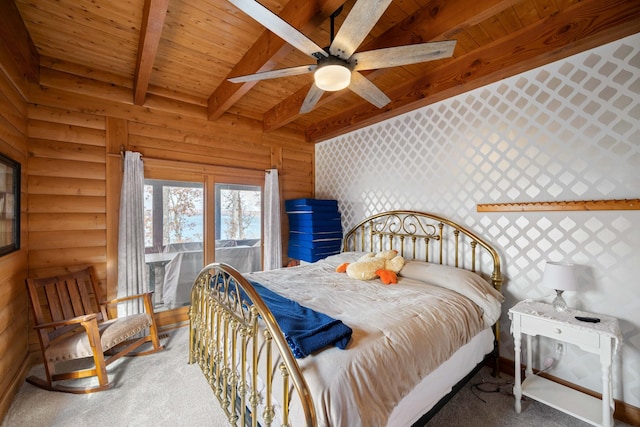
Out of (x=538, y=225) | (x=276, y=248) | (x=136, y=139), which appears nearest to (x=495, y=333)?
(x=538, y=225)

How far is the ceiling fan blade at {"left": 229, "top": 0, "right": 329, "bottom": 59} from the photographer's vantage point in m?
1.25

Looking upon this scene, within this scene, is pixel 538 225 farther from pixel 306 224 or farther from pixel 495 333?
pixel 306 224

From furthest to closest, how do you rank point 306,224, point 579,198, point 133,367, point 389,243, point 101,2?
point 306,224, point 389,243, point 133,367, point 579,198, point 101,2

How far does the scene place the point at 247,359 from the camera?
1.51 meters

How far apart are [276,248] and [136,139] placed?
2.21 metres

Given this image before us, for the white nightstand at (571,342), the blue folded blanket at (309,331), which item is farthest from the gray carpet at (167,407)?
the blue folded blanket at (309,331)

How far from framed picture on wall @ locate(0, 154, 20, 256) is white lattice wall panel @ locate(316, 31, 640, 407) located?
12.0 ft

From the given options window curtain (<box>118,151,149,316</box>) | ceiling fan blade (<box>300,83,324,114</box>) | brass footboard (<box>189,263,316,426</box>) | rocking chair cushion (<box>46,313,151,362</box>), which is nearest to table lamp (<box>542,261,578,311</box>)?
brass footboard (<box>189,263,316,426</box>)

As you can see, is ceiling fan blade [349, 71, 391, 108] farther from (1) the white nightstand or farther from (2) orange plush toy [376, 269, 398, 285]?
(1) the white nightstand

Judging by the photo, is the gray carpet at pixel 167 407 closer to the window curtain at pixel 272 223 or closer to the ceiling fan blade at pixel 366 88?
the window curtain at pixel 272 223

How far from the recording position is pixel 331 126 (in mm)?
3965

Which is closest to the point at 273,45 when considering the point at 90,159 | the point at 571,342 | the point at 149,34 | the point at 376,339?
the point at 149,34

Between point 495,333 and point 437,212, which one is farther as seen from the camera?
point 437,212

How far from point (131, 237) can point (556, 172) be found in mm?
4117
